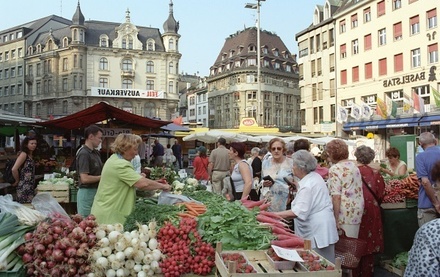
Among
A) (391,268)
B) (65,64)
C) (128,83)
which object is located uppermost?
(65,64)

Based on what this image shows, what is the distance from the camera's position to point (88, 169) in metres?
5.45

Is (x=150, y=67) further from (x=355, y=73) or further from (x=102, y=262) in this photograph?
(x=102, y=262)

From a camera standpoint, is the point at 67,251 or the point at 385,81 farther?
the point at 385,81

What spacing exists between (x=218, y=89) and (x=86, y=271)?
7596cm

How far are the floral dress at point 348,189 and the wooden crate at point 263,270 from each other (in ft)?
6.45

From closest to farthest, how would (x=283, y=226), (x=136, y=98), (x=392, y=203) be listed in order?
(x=283, y=226)
(x=392, y=203)
(x=136, y=98)

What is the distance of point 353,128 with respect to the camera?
3719 cm

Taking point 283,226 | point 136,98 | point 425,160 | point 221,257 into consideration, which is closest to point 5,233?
point 221,257

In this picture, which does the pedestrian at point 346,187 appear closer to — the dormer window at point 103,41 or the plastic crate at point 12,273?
the plastic crate at point 12,273

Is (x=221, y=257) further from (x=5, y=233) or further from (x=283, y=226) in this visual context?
(x=5, y=233)

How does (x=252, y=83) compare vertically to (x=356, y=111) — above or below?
above

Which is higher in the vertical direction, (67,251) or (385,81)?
(385,81)

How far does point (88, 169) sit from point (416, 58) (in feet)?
103

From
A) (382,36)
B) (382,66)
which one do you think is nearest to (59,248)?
(382,66)
